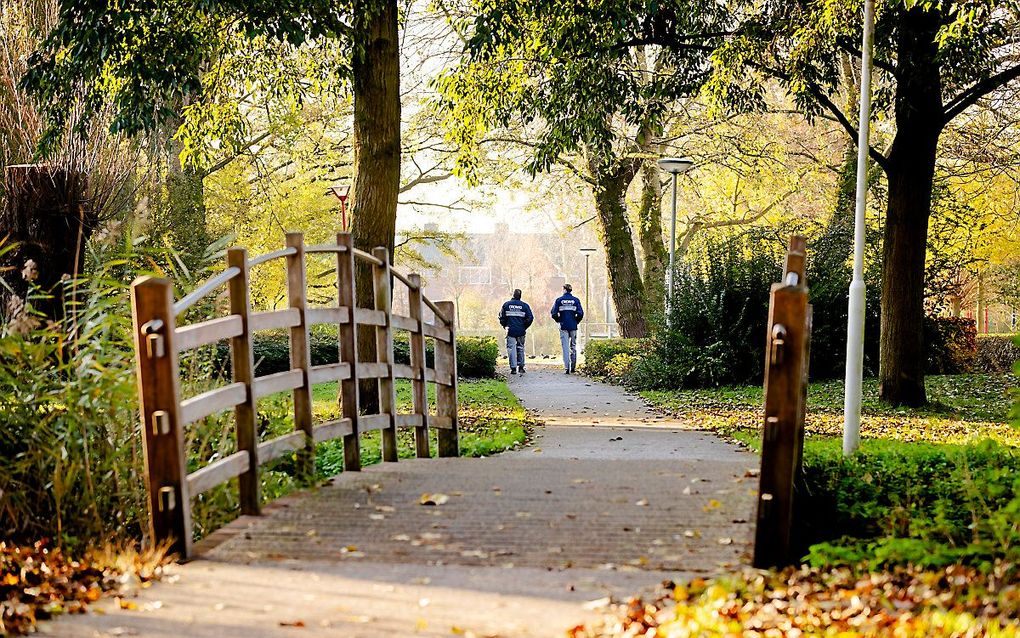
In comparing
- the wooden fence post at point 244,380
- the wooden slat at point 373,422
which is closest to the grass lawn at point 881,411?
the wooden slat at point 373,422

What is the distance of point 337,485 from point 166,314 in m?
2.14

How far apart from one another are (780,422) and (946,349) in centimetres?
1716

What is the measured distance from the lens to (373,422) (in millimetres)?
8273

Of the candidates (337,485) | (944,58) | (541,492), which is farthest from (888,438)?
(337,485)

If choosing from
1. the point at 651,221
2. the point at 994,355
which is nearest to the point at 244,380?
the point at 994,355

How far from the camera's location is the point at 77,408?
6078 millimetres

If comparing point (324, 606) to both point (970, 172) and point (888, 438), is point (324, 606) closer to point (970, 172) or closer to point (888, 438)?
point (888, 438)

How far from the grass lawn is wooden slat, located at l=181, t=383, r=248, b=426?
7.02 meters

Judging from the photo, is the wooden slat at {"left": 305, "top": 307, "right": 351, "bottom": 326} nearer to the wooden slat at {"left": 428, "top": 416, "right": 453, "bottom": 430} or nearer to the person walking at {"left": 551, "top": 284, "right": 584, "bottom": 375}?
the wooden slat at {"left": 428, "top": 416, "right": 453, "bottom": 430}

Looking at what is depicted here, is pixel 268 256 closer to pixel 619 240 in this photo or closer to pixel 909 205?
pixel 909 205

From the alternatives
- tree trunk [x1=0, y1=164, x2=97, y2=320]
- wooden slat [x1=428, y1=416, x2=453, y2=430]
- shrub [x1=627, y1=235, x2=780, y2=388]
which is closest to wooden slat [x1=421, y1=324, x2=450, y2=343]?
wooden slat [x1=428, y1=416, x2=453, y2=430]

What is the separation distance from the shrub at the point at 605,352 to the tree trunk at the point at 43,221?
1554cm

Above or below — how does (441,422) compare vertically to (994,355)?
above

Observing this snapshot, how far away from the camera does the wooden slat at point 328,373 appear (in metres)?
7.09
